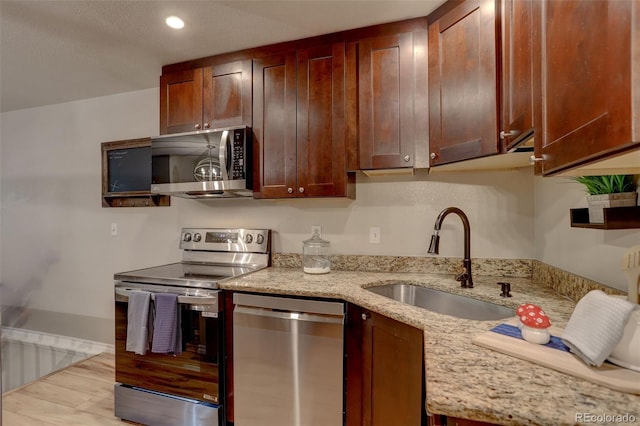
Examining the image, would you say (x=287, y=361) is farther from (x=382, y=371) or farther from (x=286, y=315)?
(x=382, y=371)

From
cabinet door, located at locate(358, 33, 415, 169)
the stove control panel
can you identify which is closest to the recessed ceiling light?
cabinet door, located at locate(358, 33, 415, 169)

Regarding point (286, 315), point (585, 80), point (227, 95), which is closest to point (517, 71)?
point (585, 80)

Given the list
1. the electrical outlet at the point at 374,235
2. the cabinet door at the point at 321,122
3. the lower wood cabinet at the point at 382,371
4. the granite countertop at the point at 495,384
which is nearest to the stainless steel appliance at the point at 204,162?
the cabinet door at the point at 321,122

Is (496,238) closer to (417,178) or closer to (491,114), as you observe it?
(417,178)

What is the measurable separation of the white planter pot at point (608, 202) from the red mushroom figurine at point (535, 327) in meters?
0.40

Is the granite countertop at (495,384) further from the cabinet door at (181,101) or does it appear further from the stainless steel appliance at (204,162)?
the cabinet door at (181,101)

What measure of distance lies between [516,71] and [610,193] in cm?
51

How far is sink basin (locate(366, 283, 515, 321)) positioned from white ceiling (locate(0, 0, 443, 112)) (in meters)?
1.55

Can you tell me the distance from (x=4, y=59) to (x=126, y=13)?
1.26 m

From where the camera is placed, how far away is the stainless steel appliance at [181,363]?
5.69 ft

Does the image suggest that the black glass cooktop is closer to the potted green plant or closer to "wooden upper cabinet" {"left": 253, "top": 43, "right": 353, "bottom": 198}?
"wooden upper cabinet" {"left": 253, "top": 43, "right": 353, "bottom": 198}

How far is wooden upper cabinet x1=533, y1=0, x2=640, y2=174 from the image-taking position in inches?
19.6

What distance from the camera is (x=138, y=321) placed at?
1.83m

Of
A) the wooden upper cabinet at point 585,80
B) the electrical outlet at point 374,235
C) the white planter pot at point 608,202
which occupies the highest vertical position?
the wooden upper cabinet at point 585,80
